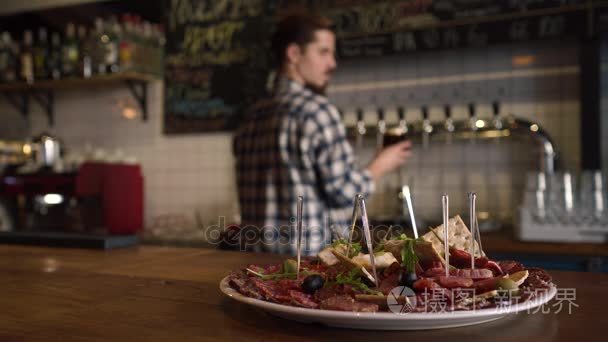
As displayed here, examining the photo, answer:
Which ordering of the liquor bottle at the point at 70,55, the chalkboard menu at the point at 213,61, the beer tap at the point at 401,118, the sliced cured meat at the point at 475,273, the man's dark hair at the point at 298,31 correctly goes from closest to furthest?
the sliced cured meat at the point at 475,273 → the man's dark hair at the point at 298,31 → the beer tap at the point at 401,118 → the chalkboard menu at the point at 213,61 → the liquor bottle at the point at 70,55

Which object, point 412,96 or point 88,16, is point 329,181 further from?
point 88,16

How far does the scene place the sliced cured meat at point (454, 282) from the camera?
0.68 m

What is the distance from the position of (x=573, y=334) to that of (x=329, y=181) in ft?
4.40

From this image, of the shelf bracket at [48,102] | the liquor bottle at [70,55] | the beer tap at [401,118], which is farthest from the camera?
the shelf bracket at [48,102]

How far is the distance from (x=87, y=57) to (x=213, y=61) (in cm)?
84

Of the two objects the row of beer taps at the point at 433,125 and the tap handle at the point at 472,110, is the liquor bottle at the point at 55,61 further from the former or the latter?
the tap handle at the point at 472,110

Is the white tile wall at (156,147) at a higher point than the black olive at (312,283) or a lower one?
higher

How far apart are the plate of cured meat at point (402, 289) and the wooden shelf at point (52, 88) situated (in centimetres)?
315

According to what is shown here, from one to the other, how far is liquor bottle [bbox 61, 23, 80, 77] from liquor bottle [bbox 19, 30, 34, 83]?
27cm

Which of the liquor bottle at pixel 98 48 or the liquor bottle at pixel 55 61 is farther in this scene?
the liquor bottle at pixel 55 61


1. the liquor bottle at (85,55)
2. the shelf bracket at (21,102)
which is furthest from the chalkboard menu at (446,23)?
the shelf bracket at (21,102)

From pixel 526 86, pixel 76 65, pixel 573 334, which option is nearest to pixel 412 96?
pixel 526 86

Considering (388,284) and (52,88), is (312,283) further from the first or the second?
(52,88)

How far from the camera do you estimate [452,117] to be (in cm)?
305
